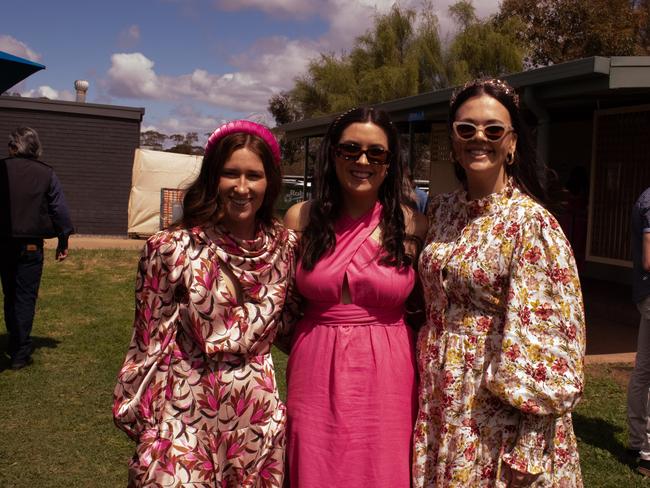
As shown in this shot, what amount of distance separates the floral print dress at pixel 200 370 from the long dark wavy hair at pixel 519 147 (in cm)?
89

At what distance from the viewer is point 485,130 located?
2252mm

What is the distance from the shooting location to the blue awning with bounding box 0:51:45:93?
Result: 549cm

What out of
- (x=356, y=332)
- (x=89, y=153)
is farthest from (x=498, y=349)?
(x=89, y=153)

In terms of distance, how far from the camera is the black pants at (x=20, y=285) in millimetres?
6125

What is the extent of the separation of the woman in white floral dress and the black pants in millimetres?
4681

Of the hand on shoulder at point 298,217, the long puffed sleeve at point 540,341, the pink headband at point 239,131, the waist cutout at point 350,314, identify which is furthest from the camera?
the hand on shoulder at point 298,217

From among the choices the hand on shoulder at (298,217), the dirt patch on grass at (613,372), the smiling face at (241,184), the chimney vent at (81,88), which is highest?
the chimney vent at (81,88)

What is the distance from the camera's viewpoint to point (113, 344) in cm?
728

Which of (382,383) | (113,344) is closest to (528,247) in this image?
(382,383)

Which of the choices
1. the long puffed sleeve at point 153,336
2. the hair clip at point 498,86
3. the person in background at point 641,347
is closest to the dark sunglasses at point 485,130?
the hair clip at point 498,86

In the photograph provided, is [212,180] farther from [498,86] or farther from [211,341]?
[498,86]

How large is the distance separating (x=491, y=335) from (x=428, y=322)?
0.27 meters

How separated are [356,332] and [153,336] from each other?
0.67 m

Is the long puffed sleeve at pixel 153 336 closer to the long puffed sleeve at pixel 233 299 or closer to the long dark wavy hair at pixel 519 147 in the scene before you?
the long puffed sleeve at pixel 233 299
